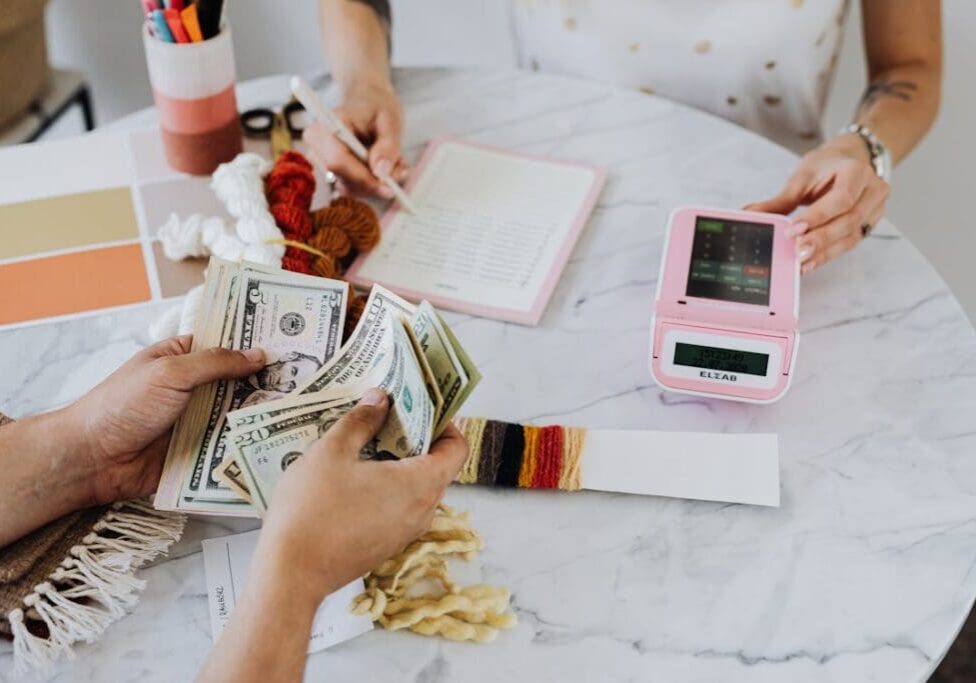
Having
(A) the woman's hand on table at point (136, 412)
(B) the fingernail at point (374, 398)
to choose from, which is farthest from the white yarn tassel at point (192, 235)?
(B) the fingernail at point (374, 398)

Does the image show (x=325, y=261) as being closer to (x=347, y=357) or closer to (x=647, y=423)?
(x=347, y=357)

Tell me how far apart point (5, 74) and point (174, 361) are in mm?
1116

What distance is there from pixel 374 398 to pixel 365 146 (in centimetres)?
49

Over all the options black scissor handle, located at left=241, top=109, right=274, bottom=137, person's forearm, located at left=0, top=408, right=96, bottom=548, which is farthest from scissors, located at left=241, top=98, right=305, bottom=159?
person's forearm, located at left=0, top=408, right=96, bottom=548

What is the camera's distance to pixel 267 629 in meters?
0.69

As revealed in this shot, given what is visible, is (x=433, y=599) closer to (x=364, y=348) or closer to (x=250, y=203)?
(x=364, y=348)

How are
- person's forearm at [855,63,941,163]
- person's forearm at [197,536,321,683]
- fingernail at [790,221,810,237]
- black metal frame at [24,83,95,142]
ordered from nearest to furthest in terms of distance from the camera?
1. person's forearm at [197,536,321,683]
2. fingernail at [790,221,810,237]
3. person's forearm at [855,63,941,163]
4. black metal frame at [24,83,95,142]

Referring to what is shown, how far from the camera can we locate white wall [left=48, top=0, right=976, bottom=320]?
167 cm

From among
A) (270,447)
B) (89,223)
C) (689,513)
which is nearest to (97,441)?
(270,447)

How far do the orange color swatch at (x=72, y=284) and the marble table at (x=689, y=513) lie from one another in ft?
0.10

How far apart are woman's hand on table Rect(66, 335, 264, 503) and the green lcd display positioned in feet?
1.29

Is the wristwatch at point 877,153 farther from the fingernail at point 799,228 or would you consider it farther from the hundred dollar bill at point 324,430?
the hundred dollar bill at point 324,430

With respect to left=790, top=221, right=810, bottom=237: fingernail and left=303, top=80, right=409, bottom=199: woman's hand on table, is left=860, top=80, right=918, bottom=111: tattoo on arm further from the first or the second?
left=303, top=80, right=409, bottom=199: woman's hand on table

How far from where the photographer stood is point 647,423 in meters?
0.94
